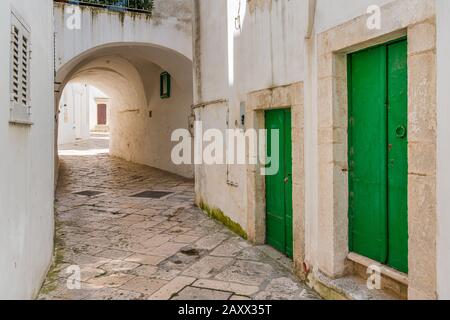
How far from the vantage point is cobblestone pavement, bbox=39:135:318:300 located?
13.4 ft

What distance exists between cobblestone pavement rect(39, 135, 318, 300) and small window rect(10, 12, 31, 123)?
5.99ft

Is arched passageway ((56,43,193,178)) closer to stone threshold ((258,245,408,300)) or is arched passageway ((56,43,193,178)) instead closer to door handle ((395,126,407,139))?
stone threshold ((258,245,408,300))

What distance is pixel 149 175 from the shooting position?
13.2 metres

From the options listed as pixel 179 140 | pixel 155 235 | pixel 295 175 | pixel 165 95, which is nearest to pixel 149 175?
pixel 179 140

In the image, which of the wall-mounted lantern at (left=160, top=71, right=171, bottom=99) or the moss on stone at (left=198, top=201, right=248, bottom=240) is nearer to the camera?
the moss on stone at (left=198, top=201, right=248, bottom=240)

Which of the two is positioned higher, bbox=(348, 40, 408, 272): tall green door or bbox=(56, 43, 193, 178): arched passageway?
bbox=(56, 43, 193, 178): arched passageway

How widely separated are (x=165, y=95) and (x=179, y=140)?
1600 millimetres

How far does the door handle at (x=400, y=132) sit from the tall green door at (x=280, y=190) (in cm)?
179

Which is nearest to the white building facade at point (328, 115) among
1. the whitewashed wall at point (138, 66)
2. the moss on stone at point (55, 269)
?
the moss on stone at point (55, 269)

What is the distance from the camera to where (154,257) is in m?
5.19

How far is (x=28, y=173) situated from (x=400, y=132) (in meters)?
3.09

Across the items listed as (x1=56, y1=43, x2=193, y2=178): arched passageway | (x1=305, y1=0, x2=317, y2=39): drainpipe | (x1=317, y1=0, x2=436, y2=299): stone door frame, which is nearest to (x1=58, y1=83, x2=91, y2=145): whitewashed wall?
(x1=56, y1=43, x2=193, y2=178): arched passageway

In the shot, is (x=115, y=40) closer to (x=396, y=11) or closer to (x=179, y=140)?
(x=179, y=140)

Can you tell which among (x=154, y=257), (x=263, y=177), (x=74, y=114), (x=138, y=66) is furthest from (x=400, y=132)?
(x=74, y=114)
